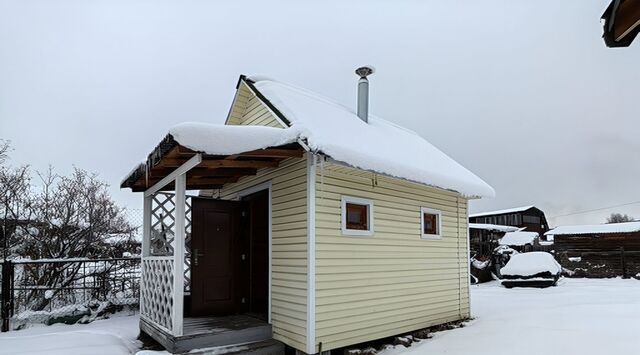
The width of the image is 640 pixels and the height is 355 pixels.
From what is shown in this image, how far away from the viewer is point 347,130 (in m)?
6.69

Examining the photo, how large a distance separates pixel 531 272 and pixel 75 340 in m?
12.8

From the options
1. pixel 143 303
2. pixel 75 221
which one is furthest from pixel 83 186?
pixel 143 303

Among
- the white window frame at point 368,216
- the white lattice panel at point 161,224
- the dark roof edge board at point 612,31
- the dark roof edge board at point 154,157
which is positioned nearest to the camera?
the dark roof edge board at point 612,31

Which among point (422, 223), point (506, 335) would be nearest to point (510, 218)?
point (422, 223)

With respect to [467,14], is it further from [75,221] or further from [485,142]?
[75,221]

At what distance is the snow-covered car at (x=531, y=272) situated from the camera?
1353 cm

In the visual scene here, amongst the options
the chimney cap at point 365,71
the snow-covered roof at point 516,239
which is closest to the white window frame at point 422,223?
the chimney cap at point 365,71

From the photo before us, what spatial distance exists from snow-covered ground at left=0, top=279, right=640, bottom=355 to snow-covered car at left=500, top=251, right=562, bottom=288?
4.12m

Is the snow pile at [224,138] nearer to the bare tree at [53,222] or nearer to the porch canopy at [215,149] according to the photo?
the porch canopy at [215,149]

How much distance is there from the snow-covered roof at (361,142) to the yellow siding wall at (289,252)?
1.77 feet

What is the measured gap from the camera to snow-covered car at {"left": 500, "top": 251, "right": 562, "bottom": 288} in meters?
13.5

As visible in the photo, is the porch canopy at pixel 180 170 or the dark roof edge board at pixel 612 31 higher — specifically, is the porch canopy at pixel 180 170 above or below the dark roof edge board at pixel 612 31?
below

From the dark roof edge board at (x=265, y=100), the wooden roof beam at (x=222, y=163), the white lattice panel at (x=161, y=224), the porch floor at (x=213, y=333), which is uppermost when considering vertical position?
the dark roof edge board at (x=265, y=100)

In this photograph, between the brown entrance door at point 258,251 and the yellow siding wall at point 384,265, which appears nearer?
the yellow siding wall at point 384,265
